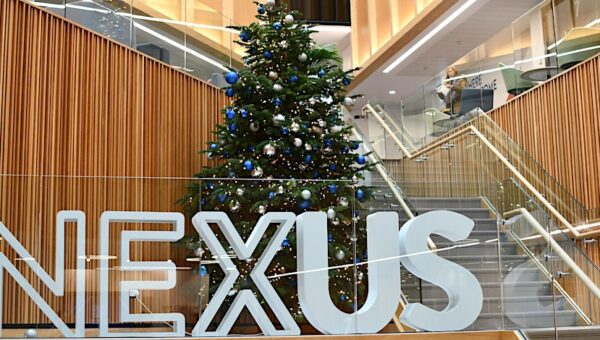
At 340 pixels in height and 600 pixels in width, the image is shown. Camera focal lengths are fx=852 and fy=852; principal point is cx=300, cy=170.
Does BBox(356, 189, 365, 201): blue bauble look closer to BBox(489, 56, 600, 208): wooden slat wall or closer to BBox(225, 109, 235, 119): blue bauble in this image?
BBox(225, 109, 235, 119): blue bauble

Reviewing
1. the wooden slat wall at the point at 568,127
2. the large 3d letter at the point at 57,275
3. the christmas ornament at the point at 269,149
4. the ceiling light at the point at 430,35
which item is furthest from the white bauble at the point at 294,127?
the ceiling light at the point at 430,35

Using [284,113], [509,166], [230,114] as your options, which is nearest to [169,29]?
[230,114]

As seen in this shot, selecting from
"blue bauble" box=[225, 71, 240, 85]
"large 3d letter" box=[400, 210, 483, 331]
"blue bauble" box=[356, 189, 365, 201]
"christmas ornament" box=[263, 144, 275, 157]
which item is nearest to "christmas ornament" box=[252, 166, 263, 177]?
"christmas ornament" box=[263, 144, 275, 157]

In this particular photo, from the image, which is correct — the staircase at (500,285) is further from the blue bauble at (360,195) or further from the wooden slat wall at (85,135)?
the wooden slat wall at (85,135)

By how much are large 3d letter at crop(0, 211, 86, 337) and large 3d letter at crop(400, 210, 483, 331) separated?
2196 mm

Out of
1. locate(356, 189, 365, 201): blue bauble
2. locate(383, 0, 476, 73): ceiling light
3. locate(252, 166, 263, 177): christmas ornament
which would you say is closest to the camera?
locate(356, 189, 365, 201): blue bauble

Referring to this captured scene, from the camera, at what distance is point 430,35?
14125 mm

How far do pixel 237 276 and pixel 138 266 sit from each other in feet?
2.20

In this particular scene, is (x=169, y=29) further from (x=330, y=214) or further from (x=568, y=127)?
(x=568, y=127)

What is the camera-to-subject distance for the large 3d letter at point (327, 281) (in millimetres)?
5820

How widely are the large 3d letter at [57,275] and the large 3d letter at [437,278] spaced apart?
2.20 meters

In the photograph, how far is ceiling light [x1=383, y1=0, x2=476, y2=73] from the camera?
12731 millimetres

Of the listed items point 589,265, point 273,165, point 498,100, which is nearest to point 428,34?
point 498,100

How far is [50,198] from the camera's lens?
18.0ft
